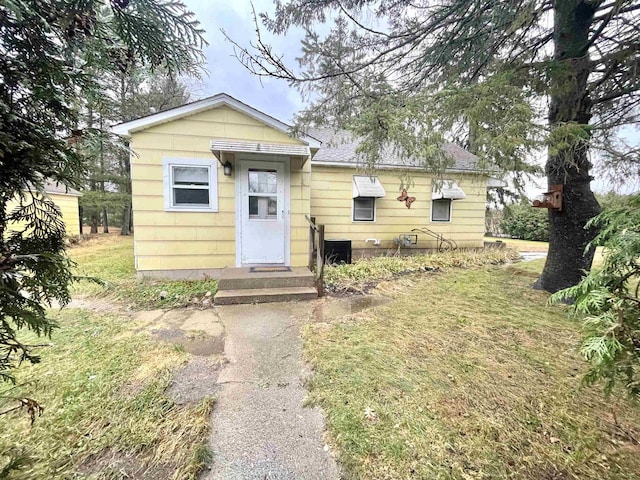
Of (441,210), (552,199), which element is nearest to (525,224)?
(441,210)

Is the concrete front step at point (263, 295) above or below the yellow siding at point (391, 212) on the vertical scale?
below

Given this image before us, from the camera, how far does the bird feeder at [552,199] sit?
4.37m

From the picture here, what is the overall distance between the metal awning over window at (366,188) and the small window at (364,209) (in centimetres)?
40

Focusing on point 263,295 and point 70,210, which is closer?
point 263,295

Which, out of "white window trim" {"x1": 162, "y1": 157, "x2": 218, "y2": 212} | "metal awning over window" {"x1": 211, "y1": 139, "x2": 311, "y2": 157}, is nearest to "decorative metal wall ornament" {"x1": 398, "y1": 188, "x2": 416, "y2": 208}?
"metal awning over window" {"x1": 211, "y1": 139, "x2": 311, "y2": 157}

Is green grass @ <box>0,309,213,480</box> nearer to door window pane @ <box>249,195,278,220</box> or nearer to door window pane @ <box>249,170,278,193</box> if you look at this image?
door window pane @ <box>249,195,278,220</box>

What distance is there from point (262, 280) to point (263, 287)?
127 mm

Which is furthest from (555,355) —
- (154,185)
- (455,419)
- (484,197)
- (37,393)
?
(484,197)

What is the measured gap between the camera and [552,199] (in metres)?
4.43

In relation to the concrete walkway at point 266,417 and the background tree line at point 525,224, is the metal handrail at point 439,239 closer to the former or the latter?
the background tree line at point 525,224

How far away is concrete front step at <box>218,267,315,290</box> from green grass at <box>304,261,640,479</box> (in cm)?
138

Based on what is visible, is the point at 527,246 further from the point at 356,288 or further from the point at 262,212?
the point at 262,212

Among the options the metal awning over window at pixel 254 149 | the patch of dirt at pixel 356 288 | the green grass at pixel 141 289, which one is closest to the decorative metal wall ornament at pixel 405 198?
the patch of dirt at pixel 356 288

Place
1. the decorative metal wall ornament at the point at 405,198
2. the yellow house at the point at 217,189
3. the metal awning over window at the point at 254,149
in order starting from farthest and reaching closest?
the decorative metal wall ornament at the point at 405,198
the yellow house at the point at 217,189
the metal awning over window at the point at 254,149
